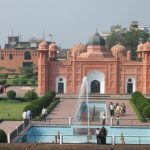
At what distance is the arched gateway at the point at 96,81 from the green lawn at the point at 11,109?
712cm

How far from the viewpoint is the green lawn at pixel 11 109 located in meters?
20.9

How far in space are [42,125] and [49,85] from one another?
14.9m

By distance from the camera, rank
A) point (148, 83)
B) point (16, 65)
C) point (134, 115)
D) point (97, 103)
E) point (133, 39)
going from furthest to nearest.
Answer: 1. point (16, 65)
2. point (133, 39)
3. point (148, 83)
4. point (97, 103)
5. point (134, 115)

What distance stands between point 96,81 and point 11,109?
33.9ft

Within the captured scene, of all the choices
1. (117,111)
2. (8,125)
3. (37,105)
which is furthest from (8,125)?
(117,111)

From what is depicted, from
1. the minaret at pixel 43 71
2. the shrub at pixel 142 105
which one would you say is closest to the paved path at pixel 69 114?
the shrub at pixel 142 105

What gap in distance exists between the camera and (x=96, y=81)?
109 ft

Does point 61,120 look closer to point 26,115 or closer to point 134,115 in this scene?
point 26,115

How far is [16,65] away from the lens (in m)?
68.8

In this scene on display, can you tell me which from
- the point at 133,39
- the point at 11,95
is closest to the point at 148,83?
the point at 11,95

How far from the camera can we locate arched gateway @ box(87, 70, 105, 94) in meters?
33.2

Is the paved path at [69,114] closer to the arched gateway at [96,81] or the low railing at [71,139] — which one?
the arched gateway at [96,81]

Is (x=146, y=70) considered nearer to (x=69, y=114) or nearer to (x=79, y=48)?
(x=79, y=48)

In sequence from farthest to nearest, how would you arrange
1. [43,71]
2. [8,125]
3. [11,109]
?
[43,71]
[11,109]
[8,125]
